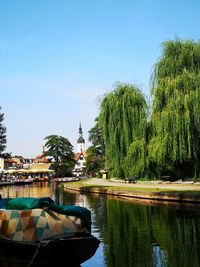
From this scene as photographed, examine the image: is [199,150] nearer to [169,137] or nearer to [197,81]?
[169,137]

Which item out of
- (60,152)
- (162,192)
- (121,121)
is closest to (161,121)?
(162,192)

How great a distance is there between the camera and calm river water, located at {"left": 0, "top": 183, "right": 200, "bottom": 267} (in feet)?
38.7

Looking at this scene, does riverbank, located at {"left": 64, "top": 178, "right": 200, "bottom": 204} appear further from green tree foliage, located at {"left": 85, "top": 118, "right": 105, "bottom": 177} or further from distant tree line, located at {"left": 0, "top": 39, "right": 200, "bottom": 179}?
green tree foliage, located at {"left": 85, "top": 118, "right": 105, "bottom": 177}

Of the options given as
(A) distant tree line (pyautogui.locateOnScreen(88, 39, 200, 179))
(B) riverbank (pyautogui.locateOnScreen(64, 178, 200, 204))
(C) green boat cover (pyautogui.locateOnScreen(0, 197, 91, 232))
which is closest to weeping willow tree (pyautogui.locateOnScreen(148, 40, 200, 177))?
(A) distant tree line (pyautogui.locateOnScreen(88, 39, 200, 179))

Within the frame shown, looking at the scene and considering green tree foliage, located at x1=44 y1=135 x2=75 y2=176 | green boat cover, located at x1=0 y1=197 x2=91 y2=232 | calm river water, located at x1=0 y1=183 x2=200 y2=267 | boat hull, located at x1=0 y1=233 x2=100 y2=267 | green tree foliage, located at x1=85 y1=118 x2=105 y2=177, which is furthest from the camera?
green tree foliage, located at x1=44 y1=135 x2=75 y2=176

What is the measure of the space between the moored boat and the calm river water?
5.05 ft

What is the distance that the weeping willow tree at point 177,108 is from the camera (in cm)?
3381

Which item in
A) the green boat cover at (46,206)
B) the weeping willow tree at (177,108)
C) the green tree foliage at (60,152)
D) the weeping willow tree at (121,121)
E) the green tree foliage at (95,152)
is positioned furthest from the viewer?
the green tree foliage at (60,152)

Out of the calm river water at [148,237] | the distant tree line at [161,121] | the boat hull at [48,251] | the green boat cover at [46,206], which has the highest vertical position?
the distant tree line at [161,121]

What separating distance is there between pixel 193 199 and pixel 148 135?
49.7 feet

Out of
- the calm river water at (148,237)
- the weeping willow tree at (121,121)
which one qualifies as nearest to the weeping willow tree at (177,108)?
the weeping willow tree at (121,121)

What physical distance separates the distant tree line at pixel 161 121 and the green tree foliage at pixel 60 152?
222ft

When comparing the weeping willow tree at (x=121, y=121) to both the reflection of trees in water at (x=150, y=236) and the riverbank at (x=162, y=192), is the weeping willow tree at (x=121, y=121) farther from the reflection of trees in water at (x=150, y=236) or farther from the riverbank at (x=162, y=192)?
the reflection of trees in water at (x=150, y=236)

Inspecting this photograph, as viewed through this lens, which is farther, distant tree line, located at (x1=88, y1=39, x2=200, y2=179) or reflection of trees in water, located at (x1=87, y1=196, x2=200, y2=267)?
distant tree line, located at (x1=88, y1=39, x2=200, y2=179)
